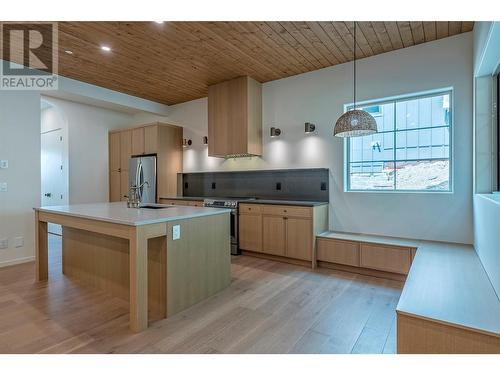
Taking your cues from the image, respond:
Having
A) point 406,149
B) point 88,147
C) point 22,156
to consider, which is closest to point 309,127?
point 406,149

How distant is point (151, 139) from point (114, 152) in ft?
3.71

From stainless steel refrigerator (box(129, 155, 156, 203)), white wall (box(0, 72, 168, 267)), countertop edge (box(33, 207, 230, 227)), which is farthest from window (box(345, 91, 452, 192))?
white wall (box(0, 72, 168, 267))

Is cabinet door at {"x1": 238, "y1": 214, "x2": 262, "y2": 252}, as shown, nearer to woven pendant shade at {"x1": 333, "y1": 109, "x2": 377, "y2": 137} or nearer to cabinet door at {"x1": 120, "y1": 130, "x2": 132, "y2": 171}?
woven pendant shade at {"x1": 333, "y1": 109, "x2": 377, "y2": 137}

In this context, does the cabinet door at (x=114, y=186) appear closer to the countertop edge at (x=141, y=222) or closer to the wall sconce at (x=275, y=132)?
the countertop edge at (x=141, y=222)

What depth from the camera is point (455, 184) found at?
328 centimetres

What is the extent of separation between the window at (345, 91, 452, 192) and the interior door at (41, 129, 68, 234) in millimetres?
5430

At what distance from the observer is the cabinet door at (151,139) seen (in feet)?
18.1

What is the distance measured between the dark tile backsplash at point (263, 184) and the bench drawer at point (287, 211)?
0.56 meters

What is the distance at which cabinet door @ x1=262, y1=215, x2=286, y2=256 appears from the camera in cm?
406

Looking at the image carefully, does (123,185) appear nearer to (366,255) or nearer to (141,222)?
(141,222)

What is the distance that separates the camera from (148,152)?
562 centimetres

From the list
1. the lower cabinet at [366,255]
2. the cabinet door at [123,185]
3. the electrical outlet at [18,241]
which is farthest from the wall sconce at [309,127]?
the electrical outlet at [18,241]
